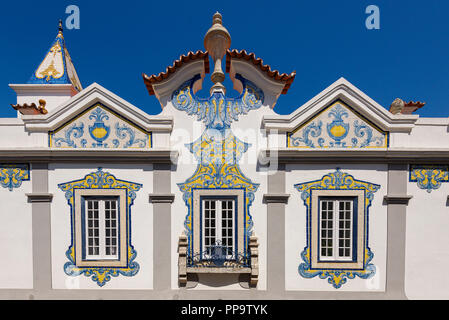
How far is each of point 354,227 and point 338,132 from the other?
2.81 metres

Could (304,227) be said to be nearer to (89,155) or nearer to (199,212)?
(199,212)

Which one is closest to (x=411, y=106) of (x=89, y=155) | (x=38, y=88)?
(x=89, y=155)

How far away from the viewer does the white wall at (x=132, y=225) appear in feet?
18.7

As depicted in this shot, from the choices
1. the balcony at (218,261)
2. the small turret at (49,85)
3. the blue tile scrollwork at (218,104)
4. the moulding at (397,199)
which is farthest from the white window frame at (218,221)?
the small turret at (49,85)

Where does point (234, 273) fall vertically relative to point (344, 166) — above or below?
below

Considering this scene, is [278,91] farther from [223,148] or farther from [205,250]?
[205,250]

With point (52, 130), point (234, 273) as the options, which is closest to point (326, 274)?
point (234, 273)

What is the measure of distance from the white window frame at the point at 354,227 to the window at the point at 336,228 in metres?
0.10

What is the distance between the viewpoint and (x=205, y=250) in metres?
5.82

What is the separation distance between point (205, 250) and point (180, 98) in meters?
4.62

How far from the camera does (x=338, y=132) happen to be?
18.8 feet

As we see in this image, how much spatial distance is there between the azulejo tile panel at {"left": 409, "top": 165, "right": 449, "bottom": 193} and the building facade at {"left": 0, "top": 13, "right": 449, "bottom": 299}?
0.09 feet

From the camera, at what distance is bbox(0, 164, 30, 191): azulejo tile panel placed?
18.6ft

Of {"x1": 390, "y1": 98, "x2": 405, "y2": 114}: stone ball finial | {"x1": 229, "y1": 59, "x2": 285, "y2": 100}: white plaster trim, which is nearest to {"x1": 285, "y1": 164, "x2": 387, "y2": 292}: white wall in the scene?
{"x1": 390, "y1": 98, "x2": 405, "y2": 114}: stone ball finial
